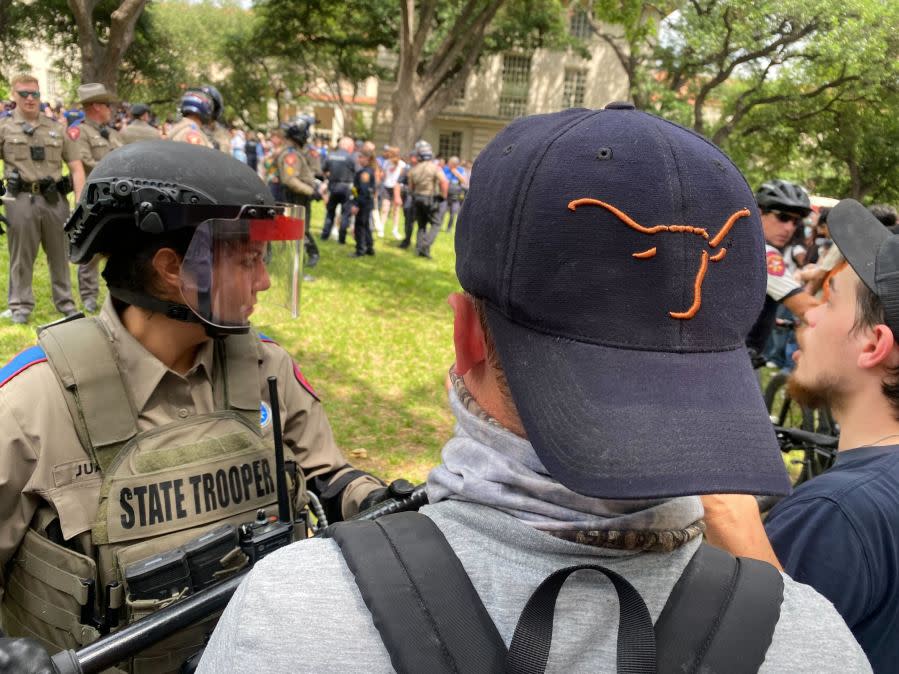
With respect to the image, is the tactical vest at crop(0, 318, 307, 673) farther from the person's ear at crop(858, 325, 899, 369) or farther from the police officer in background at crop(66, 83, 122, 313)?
the police officer in background at crop(66, 83, 122, 313)

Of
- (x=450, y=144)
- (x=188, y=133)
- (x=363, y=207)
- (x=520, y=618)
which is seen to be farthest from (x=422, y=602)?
(x=450, y=144)

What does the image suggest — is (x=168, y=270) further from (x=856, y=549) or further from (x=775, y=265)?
(x=775, y=265)

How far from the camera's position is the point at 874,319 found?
1.88 metres

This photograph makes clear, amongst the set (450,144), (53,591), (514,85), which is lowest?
(450,144)

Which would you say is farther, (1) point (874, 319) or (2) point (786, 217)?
(2) point (786, 217)

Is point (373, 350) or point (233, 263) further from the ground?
point (233, 263)

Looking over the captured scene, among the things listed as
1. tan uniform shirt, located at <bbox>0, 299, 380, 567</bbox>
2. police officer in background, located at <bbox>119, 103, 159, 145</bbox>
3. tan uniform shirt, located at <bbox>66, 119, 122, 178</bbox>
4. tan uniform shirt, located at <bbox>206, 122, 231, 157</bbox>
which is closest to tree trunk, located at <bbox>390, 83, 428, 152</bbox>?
tan uniform shirt, located at <bbox>206, 122, 231, 157</bbox>

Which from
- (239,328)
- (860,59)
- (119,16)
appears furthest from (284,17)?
(239,328)

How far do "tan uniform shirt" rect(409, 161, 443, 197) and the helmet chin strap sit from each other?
11527 mm

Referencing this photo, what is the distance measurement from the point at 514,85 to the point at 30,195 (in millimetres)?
40094

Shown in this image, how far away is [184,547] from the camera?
1.76 m

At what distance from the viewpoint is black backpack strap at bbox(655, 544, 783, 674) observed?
2.69ft

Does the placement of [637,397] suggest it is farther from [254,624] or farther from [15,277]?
[15,277]

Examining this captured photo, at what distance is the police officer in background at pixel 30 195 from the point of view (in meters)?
6.64
